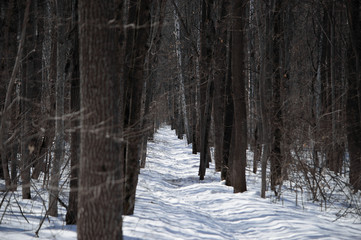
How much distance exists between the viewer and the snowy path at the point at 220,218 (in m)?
Result: 6.07

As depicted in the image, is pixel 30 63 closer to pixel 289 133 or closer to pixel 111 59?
pixel 111 59

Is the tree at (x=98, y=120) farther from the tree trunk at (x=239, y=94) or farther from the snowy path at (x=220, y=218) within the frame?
the tree trunk at (x=239, y=94)

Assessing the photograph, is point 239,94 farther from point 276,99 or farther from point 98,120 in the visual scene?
point 98,120

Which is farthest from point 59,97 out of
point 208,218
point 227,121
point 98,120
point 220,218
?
point 227,121

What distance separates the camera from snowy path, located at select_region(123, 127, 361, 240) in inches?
239

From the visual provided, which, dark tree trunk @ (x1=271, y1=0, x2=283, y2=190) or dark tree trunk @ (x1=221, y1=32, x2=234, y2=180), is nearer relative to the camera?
dark tree trunk @ (x1=271, y1=0, x2=283, y2=190)

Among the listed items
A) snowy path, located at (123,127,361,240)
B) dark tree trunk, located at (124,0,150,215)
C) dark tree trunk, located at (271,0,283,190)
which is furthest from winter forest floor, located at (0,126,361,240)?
dark tree trunk, located at (271,0,283,190)

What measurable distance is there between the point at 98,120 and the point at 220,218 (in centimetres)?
484

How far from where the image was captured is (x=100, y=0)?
3.82 m

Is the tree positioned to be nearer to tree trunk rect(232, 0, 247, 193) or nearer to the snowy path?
the snowy path

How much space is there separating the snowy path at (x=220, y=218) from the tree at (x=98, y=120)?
1.66m

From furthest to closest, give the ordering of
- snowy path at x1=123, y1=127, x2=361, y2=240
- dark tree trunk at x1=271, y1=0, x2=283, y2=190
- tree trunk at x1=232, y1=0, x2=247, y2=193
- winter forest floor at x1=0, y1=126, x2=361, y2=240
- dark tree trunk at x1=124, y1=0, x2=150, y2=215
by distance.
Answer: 1. dark tree trunk at x1=271, y1=0, x2=283, y2=190
2. tree trunk at x1=232, y1=0, x2=247, y2=193
3. dark tree trunk at x1=124, y1=0, x2=150, y2=215
4. snowy path at x1=123, y1=127, x2=361, y2=240
5. winter forest floor at x1=0, y1=126, x2=361, y2=240

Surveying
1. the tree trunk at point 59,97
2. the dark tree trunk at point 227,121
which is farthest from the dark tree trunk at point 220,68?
the tree trunk at point 59,97

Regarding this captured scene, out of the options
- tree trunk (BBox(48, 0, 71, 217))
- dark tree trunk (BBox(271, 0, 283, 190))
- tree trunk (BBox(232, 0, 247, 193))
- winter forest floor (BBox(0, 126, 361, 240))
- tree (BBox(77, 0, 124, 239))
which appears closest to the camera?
tree (BBox(77, 0, 124, 239))
